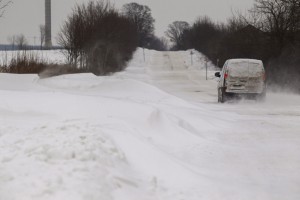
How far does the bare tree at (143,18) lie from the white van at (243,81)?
9270 centimetres

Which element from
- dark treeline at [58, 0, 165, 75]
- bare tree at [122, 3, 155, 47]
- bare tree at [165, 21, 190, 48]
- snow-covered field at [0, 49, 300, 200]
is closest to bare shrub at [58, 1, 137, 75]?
dark treeline at [58, 0, 165, 75]

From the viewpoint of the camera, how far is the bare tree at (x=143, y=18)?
366 feet

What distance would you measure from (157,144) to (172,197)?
7.91ft

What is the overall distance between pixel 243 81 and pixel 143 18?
9854 centimetres

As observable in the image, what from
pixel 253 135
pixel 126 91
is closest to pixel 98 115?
pixel 253 135

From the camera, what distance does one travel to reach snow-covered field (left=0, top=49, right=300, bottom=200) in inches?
182

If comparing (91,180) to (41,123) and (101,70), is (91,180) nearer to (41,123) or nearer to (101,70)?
(41,123)

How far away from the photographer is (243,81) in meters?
17.4

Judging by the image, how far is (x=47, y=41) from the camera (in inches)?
2616

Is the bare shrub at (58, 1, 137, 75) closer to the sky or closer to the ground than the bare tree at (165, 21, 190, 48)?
closer to the ground

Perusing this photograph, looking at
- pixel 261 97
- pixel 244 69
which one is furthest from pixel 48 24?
pixel 261 97

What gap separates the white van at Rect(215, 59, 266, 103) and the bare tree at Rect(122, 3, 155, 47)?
304 ft

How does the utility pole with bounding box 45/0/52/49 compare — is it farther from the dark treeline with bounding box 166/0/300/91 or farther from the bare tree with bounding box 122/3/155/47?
the bare tree with bounding box 122/3/155/47

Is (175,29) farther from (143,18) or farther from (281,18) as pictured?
(281,18)
